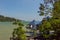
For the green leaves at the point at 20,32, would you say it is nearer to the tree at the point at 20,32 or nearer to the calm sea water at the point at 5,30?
the tree at the point at 20,32

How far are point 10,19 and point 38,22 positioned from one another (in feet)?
2.19

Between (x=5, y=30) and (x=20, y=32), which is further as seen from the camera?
(x=5, y=30)

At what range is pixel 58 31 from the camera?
14.3 ft

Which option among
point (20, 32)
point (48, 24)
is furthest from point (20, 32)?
point (48, 24)

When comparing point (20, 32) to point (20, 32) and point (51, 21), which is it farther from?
point (51, 21)

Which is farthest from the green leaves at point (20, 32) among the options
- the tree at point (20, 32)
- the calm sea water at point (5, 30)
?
the calm sea water at point (5, 30)

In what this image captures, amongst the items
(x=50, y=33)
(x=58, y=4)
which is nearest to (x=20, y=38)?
(x=50, y=33)

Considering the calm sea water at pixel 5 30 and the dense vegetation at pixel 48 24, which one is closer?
the dense vegetation at pixel 48 24

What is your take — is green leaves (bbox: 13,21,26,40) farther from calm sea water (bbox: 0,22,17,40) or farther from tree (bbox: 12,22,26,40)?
calm sea water (bbox: 0,22,17,40)

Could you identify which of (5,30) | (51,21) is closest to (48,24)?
(51,21)

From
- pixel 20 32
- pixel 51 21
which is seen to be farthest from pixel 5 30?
pixel 51 21

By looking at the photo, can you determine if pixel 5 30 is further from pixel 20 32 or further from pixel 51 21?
pixel 51 21

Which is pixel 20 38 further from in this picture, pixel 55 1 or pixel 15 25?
pixel 55 1

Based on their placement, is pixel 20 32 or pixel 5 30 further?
pixel 5 30
